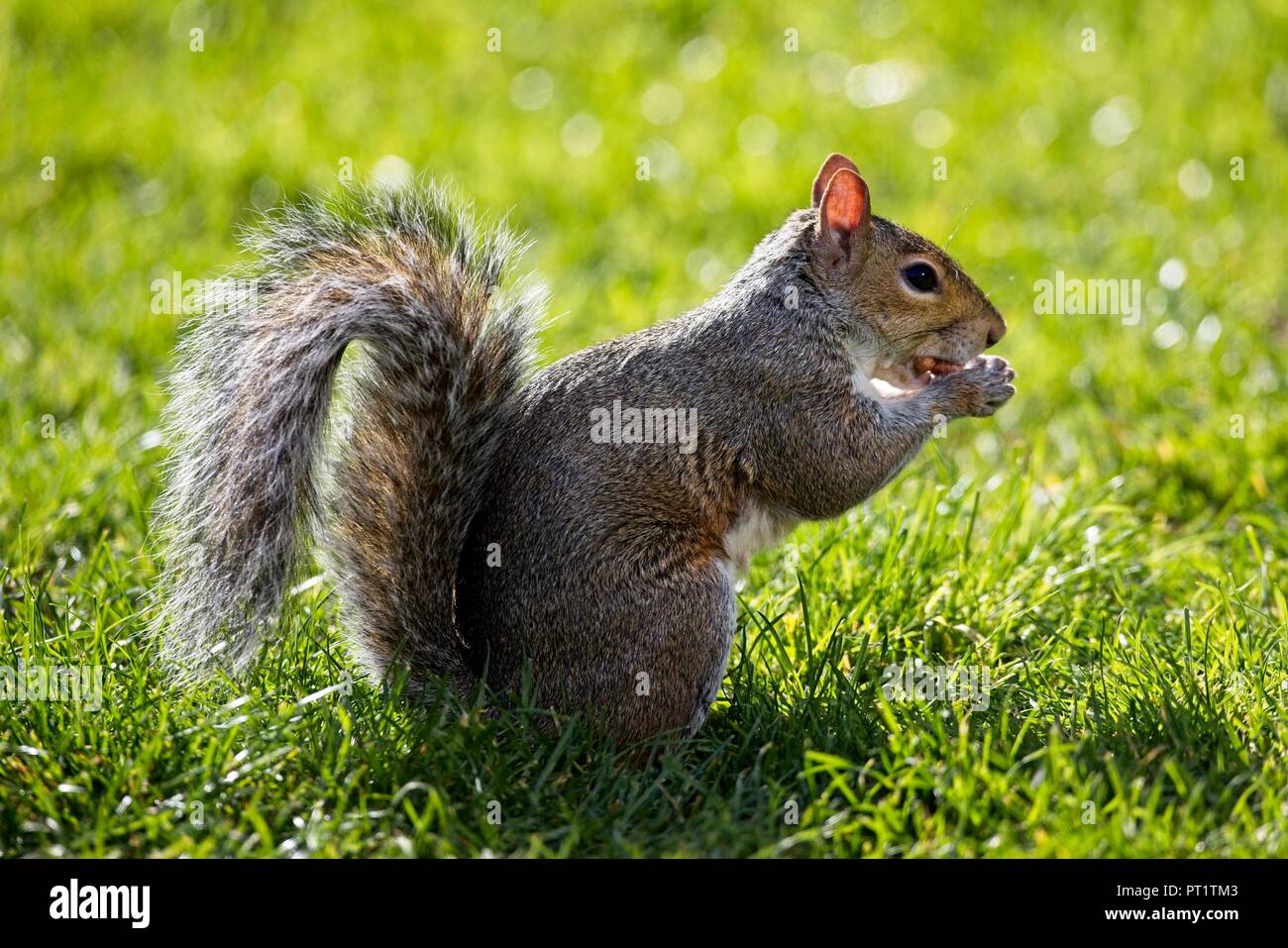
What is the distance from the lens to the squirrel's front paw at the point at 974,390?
2631 mm

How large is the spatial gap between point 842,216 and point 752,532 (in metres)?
0.60

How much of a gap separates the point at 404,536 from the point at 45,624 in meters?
0.74

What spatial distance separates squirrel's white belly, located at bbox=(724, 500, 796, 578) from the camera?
2.46 m

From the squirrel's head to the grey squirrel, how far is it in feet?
0.44

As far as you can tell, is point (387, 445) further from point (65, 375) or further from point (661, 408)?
point (65, 375)

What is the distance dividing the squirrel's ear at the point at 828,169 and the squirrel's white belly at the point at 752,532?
24.2 inches

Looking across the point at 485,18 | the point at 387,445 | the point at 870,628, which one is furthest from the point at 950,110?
the point at 387,445
